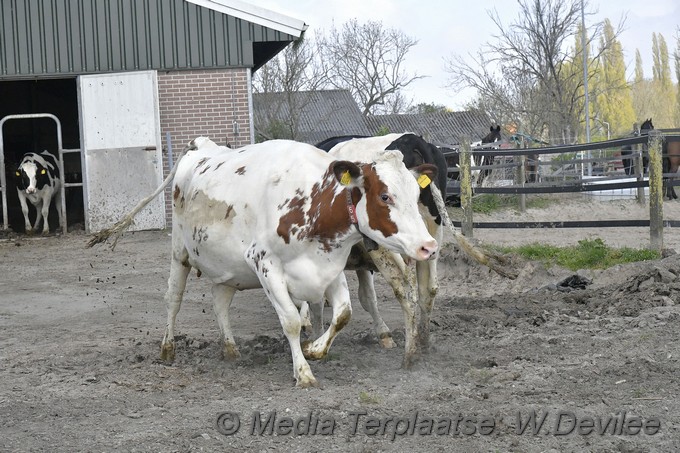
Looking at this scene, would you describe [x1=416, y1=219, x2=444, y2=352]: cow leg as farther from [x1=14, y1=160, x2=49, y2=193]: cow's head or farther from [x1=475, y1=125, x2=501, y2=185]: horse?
[x1=475, y1=125, x2=501, y2=185]: horse

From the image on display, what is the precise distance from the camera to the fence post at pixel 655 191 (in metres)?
11.8

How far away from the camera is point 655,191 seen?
1187 cm

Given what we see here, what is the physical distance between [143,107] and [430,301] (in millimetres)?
12246

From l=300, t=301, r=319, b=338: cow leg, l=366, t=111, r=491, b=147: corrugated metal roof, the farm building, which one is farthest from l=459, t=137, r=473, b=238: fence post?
l=366, t=111, r=491, b=147: corrugated metal roof

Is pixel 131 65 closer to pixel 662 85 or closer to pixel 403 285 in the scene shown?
pixel 403 285

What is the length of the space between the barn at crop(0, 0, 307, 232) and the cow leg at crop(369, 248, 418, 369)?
475 inches

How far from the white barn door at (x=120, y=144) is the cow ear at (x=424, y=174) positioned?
40.9ft

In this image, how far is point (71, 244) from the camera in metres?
17.1

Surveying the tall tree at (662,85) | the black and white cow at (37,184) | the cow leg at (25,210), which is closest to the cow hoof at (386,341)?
the cow leg at (25,210)

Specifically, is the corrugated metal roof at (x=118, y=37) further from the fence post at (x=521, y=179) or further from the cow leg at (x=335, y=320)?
the cow leg at (x=335, y=320)

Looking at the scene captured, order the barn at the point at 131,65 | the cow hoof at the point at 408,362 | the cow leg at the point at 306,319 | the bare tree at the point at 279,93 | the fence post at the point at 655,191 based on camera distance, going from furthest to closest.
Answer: the bare tree at the point at 279,93, the barn at the point at 131,65, the fence post at the point at 655,191, the cow leg at the point at 306,319, the cow hoof at the point at 408,362

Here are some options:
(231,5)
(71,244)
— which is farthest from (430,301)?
(231,5)

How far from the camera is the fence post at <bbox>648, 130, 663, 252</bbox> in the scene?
38.8 ft

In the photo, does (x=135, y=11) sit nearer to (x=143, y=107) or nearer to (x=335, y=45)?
(x=143, y=107)
